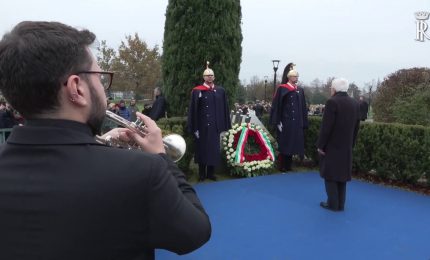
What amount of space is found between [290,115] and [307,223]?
10.6 ft

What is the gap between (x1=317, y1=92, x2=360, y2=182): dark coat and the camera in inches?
200

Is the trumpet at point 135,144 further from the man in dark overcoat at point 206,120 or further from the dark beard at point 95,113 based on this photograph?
the man in dark overcoat at point 206,120

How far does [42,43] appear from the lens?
1029 millimetres

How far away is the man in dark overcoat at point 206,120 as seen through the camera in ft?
22.4

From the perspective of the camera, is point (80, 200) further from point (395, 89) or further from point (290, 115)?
point (395, 89)

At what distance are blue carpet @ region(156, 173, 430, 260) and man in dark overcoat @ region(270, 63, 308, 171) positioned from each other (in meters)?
1.06

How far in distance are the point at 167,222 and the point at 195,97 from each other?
19.1ft

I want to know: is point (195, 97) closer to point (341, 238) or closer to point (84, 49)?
point (341, 238)

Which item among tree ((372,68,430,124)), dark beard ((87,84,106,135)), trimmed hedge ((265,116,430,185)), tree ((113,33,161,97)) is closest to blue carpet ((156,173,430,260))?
trimmed hedge ((265,116,430,185))

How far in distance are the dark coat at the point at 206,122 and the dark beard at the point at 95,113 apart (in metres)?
5.60

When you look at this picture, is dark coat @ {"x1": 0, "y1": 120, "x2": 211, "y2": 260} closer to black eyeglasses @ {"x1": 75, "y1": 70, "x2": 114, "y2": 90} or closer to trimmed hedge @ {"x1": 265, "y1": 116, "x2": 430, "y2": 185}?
black eyeglasses @ {"x1": 75, "y1": 70, "x2": 114, "y2": 90}

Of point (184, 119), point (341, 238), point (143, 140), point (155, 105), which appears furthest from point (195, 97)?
point (143, 140)

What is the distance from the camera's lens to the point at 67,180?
101 cm

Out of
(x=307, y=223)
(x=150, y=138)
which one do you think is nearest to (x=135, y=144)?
(x=150, y=138)
